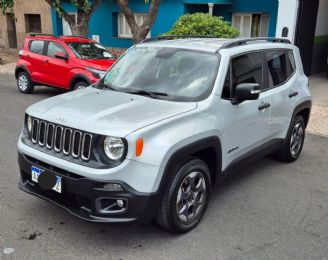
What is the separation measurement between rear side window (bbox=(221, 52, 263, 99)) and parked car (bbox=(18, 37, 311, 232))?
0.04ft

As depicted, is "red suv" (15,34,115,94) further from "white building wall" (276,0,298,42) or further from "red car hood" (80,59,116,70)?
"white building wall" (276,0,298,42)

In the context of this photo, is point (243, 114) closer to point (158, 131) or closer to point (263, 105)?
point (263, 105)

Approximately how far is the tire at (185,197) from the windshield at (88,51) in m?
6.74

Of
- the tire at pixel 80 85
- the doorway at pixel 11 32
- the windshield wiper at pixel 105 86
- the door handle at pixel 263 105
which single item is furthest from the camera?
the doorway at pixel 11 32

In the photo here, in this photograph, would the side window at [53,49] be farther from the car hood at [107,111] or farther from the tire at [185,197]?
the tire at [185,197]

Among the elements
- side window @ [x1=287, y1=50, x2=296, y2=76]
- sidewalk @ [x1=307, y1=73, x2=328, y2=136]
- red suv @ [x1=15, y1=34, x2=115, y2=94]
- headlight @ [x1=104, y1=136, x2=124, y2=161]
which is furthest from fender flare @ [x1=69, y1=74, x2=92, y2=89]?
headlight @ [x1=104, y1=136, x2=124, y2=161]

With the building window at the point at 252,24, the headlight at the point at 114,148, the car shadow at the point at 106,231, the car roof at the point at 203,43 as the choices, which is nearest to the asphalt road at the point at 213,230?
the car shadow at the point at 106,231

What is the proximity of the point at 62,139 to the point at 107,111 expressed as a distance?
1.53 feet

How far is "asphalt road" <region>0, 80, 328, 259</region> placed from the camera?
3.60 metres

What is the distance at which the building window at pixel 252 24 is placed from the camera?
14195 mm

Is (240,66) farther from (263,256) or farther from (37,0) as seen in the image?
(37,0)

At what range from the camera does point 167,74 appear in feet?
→ 14.4

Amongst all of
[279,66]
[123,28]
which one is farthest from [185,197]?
[123,28]

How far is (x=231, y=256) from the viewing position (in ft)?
11.7
